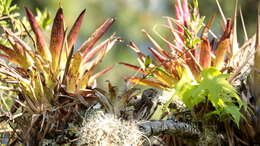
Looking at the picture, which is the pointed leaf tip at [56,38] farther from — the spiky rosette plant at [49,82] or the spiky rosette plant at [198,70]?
→ the spiky rosette plant at [198,70]

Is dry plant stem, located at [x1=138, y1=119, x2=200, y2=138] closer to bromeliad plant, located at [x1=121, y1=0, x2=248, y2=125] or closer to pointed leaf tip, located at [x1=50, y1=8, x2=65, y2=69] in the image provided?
bromeliad plant, located at [x1=121, y1=0, x2=248, y2=125]

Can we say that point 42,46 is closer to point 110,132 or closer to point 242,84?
point 110,132

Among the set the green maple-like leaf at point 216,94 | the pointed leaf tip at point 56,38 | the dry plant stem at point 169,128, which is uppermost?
the pointed leaf tip at point 56,38

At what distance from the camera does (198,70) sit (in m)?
1.08

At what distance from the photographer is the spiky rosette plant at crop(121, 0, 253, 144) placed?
0.98 metres

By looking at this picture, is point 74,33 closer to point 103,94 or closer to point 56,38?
point 56,38

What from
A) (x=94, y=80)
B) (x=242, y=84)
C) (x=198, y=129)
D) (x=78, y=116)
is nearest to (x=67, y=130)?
(x=78, y=116)

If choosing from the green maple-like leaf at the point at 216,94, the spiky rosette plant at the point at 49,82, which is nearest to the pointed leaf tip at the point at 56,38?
the spiky rosette plant at the point at 49,82

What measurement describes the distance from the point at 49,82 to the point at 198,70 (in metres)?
0.35

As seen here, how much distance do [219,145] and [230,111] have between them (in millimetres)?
108

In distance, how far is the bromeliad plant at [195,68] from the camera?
38.6 inches

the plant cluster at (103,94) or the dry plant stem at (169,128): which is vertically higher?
the plant cluster at (103,94)

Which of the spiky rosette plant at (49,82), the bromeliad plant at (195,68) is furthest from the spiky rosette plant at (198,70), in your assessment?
the spiky rosette plant at (49,82)

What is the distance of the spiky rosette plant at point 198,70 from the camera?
0.98 metres
